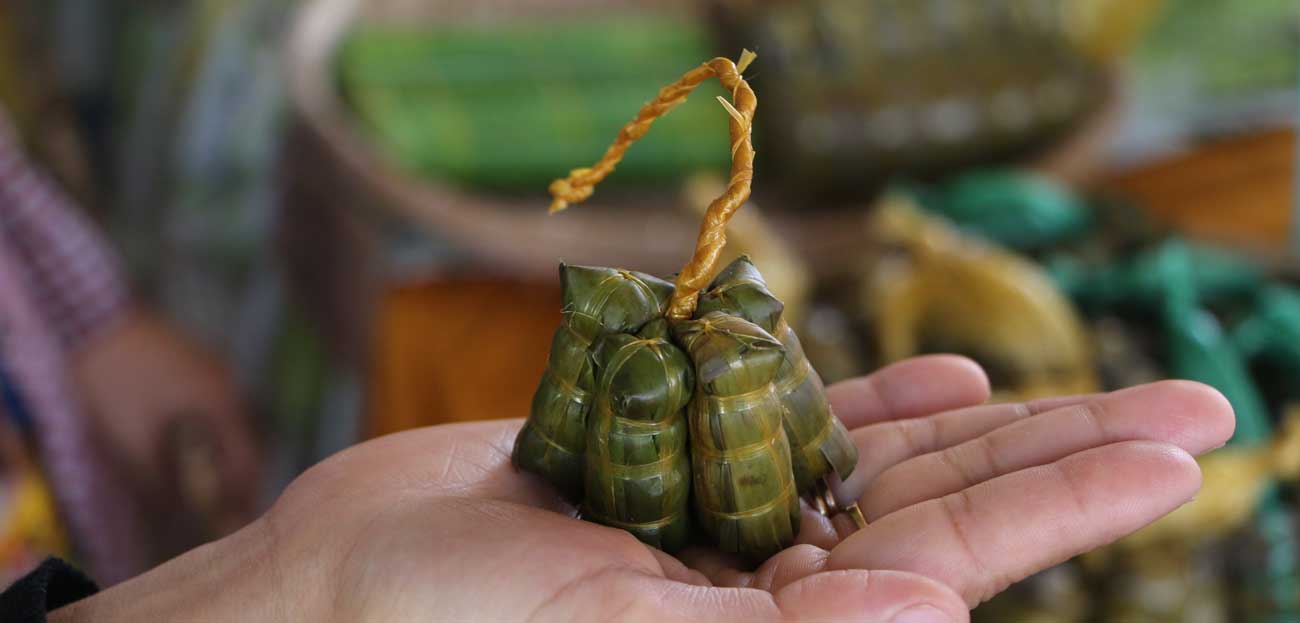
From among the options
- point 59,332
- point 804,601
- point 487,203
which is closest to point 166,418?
point 59,332

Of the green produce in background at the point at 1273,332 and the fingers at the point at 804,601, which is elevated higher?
the fingers at the point at 804,601

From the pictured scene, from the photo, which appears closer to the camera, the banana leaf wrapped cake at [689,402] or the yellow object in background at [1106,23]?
the banana leaf wrapped cake at [689,402]

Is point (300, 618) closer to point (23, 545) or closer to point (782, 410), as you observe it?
point (782, 410)

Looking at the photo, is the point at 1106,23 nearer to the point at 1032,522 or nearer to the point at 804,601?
the point at 1032,522

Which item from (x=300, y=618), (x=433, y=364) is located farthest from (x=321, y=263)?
(x=300, y=618)

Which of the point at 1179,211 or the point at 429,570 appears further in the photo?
the point at 1179,211

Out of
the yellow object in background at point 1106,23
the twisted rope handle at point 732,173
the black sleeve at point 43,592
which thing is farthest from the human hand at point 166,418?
the yellow object in background at point 1106,23

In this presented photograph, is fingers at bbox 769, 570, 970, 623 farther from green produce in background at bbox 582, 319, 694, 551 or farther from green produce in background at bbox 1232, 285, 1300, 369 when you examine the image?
green produce in background at bbox 1232, 285, 1300, 369

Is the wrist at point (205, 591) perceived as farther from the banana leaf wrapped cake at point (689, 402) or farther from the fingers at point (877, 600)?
the fingers at point (877, 600)
